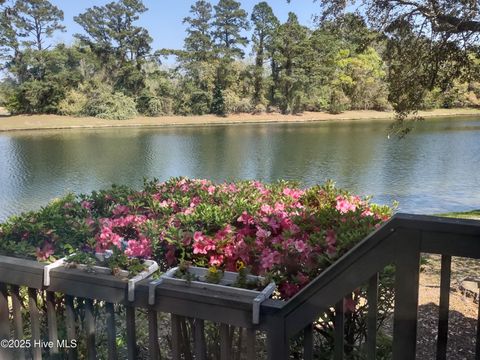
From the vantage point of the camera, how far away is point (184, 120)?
1416 inches

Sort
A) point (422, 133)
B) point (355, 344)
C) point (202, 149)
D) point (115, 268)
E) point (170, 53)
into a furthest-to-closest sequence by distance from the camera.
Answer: point (170, 53)
point (422, 133)
point (202, 149)
point (355, 344)
point (115, 268)

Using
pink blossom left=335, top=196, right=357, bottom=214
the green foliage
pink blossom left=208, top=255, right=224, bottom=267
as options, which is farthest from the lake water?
the green foliage

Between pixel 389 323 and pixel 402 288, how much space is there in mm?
2036

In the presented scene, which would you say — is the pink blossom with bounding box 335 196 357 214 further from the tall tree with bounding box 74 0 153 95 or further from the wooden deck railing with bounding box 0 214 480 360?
the tall tree with bounding box 74 0 153 95

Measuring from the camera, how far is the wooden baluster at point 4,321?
1.54 m

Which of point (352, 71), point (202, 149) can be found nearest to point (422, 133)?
point (202, 149)

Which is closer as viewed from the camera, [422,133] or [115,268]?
[115,268]

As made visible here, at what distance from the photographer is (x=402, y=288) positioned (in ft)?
3.48

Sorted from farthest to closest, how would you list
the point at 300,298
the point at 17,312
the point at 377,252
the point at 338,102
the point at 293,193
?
the point at 338,102
the point at 293,193
the point at 17,312
the point at 300,298
the point at 377,252

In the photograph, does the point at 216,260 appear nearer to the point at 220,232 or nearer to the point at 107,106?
the point at 220,232

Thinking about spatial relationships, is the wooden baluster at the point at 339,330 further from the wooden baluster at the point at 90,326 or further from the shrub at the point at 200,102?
the shrub at the point at 200,102

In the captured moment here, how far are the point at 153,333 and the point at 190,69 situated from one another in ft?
126

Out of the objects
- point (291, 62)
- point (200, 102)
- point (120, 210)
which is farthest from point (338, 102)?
point (120, 210)

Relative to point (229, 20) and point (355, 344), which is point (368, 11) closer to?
point (355, 344)
